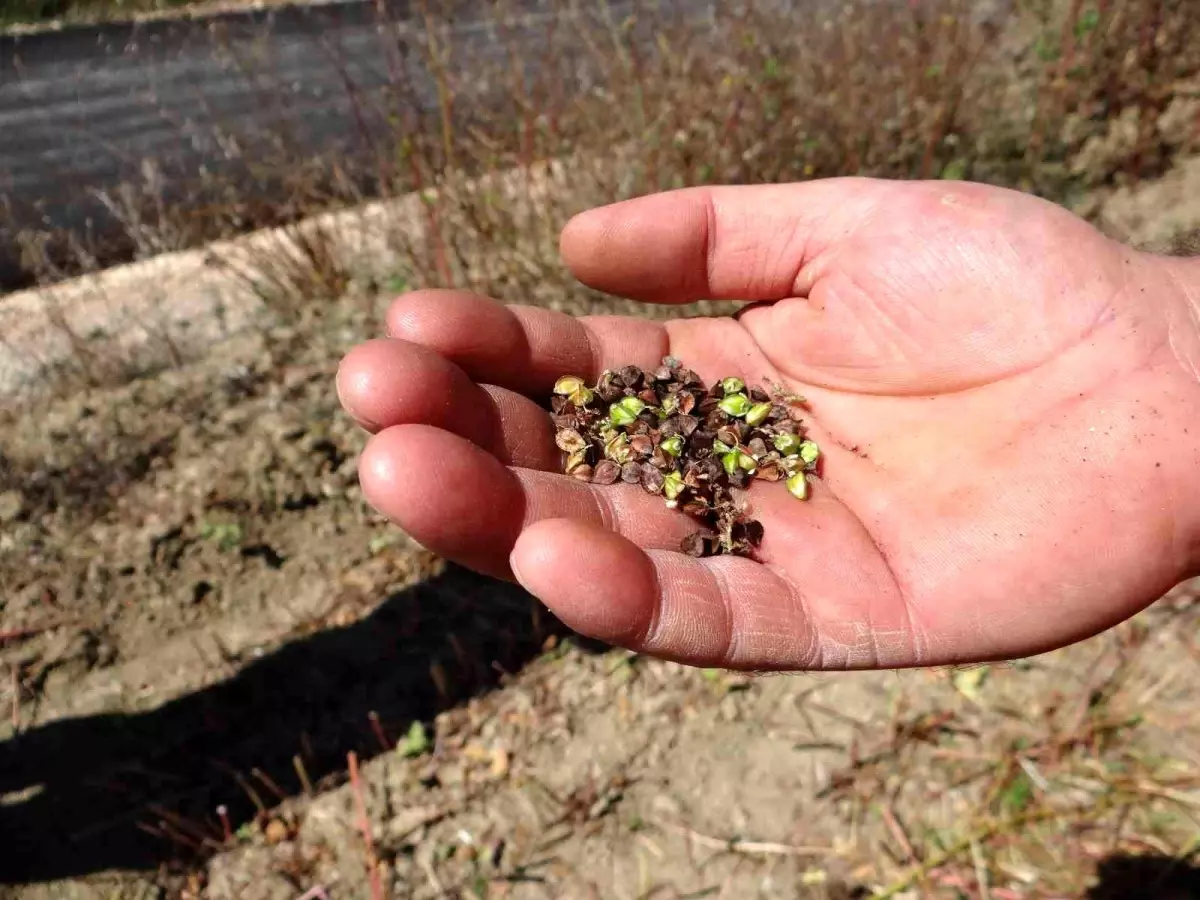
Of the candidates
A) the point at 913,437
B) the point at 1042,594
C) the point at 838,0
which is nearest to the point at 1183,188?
the point at 838,0

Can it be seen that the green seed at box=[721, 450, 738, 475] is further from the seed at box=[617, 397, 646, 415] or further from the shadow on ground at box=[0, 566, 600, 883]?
the shadow on ground at box=[0, 566, 600, 883]

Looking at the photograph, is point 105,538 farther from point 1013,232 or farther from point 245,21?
point 245,21

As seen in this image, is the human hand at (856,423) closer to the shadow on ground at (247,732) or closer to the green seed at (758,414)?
the green seed at (758,414)

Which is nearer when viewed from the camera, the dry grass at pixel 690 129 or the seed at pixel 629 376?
the seed at pixel 629 376

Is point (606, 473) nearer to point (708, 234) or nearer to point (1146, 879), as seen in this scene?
point (708, 234)

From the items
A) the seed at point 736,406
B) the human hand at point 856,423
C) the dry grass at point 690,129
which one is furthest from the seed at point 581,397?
the dry grass at point 690,129
